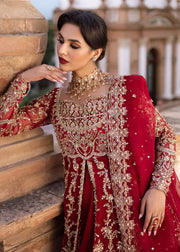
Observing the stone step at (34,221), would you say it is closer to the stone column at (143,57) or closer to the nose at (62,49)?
the nose at (62,49)

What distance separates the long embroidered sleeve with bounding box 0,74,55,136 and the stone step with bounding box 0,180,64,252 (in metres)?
0.32

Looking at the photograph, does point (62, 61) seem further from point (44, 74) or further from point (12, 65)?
point (12, 65)

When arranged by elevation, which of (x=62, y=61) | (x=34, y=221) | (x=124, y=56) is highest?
(x=62, y=61)

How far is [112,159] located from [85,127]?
0.18 meters

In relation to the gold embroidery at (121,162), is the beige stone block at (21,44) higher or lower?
higher

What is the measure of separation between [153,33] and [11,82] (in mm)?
15212

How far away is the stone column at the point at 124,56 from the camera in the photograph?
15.4 metres

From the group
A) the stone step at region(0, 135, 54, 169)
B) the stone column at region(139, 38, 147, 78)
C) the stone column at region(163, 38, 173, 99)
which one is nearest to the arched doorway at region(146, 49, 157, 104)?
the stone column at region(163, 38, 173, 99)

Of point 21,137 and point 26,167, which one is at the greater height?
point 21,137

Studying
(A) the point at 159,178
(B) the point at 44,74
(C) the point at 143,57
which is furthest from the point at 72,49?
(C) the point at 143,57

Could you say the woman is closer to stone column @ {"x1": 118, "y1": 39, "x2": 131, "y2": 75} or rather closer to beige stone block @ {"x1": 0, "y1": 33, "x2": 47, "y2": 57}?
beige stone block @ {"x1": 0, "y1": 33, "x2": 47, "y2": 57}

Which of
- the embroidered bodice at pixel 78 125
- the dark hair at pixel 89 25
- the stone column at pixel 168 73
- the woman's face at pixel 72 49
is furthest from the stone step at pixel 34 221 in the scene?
the stone column at pixel 168 73

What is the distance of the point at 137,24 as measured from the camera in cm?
1516

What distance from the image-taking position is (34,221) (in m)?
1.48
